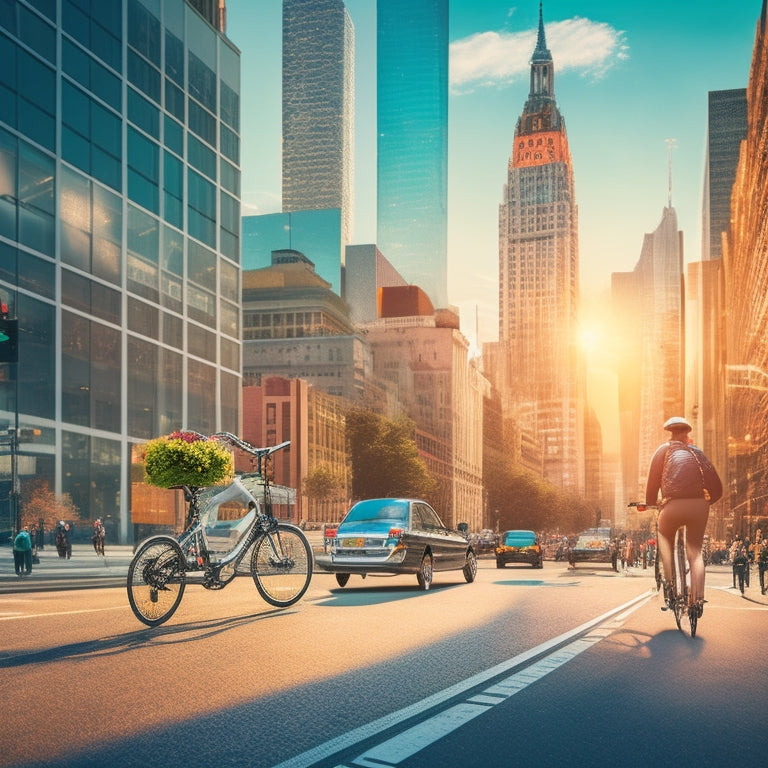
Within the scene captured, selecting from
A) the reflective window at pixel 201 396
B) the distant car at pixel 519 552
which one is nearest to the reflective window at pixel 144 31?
the reflective window at pixel 201 396

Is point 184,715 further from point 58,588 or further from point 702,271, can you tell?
point 702,271

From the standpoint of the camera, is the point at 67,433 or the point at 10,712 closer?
the point at 10,712

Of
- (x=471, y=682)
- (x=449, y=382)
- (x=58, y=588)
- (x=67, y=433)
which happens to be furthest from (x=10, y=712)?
(x=449, y=382)

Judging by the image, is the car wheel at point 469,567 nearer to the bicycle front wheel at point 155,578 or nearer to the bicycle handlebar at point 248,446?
the bicycle handlebar at point 248,446

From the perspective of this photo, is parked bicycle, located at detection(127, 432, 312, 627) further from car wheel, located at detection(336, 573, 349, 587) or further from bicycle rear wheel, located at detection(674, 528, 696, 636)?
car wheel, located at detection(336, 573, 349, 587)

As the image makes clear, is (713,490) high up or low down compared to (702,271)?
down

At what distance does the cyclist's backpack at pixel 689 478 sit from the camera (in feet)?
33.5

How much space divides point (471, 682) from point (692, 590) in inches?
164

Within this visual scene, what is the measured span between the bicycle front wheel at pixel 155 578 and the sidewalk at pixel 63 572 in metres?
10.6

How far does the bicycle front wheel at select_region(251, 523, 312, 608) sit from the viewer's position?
11211 mm

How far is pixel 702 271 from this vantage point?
565ft

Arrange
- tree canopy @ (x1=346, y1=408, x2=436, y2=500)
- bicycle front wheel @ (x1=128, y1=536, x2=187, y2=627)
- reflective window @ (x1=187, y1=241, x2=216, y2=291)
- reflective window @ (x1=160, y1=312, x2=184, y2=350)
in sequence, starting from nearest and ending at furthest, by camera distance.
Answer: bicycle front wheel @ (x1=128, y1=536, x2=187, y2=627) < reflective window @ (x1=160, y1=312, x2=184, y2=350) < reflective window @ (x1=187, y1=241, x2=216, y2=291) < tree canopy @ (x1=346, y1=408, x2=436, y2=500)

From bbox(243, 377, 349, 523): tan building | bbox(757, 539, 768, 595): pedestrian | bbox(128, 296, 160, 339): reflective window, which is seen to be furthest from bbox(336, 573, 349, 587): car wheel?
bbox(243, 377, 349, 523): tan building

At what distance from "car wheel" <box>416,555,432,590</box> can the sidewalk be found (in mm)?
8211
